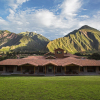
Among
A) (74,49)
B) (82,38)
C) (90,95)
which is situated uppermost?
(82,38)

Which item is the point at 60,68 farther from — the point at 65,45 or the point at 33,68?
the point at 65,45

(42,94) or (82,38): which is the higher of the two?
(82,38)

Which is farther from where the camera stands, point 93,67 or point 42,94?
point 93,67

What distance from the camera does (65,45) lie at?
175375 millimetres

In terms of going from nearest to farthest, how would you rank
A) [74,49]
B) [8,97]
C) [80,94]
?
[8,97]
[80,94]
[74,49]

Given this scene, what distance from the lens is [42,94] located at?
25.2 ft

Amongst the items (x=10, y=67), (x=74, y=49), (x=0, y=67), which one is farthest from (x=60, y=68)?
(x=74, y=49)

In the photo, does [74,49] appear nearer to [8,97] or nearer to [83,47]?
[83,47]

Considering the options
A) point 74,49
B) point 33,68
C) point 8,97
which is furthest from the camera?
point 74,49

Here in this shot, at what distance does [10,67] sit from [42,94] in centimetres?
2125

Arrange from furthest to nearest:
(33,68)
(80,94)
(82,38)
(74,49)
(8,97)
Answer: (82,38)
(74,49)
(33,68)
(80,94)
(8,97)

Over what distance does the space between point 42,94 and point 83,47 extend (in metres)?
183

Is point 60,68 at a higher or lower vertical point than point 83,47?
lower

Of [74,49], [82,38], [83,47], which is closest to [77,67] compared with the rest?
[74,49]
